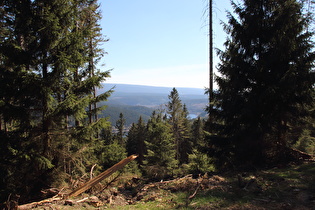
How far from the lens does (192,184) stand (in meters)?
6.44

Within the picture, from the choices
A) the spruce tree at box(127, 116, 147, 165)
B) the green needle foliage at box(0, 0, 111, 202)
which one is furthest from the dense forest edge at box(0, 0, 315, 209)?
the spruce tree at box(127, 116, 147, 165)

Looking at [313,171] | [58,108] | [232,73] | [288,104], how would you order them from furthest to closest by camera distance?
[232,73] → [288,104] → [58,108] → [313,171]

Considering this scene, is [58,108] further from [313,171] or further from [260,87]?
[313,171]

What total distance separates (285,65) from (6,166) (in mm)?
11024

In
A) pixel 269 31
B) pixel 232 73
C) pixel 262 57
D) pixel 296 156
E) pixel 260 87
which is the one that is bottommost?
pixel 296 156

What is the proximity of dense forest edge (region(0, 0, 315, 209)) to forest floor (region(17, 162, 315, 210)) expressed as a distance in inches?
1.4

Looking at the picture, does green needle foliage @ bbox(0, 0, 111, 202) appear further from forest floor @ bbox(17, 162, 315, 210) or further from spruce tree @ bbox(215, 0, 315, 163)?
spruce tree @ bbox(215, 0, 315, 163)

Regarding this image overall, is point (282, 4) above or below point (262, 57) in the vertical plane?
above

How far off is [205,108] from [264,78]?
2769 millimetres

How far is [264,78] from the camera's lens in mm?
7578

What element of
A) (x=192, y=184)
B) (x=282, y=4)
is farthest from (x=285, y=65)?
(x=192, y=184)

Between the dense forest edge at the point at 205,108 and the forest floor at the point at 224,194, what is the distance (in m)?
0.03

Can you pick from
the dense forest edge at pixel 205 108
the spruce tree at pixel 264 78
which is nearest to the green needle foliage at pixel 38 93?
the dense forest edge at pixel 205 108

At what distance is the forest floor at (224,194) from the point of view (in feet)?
→ 15.4
